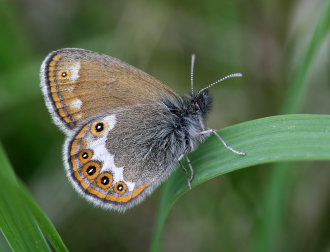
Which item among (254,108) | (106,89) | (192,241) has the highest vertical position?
(106,89)

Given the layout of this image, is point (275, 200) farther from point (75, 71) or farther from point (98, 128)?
point (75, 71)

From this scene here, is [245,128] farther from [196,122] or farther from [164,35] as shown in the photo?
[164,35]

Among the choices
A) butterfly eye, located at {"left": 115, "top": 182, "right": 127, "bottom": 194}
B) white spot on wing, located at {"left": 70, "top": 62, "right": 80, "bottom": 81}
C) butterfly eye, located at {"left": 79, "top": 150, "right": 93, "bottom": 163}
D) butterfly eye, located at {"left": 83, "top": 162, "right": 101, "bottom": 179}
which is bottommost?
butterfly eye, located at {"left": 115, "top": 182, "right": 127, "bottom": 194}

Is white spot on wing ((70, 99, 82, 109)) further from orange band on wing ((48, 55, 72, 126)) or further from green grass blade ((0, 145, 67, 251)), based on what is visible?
green grass blade ((0, 145, 67, 251))

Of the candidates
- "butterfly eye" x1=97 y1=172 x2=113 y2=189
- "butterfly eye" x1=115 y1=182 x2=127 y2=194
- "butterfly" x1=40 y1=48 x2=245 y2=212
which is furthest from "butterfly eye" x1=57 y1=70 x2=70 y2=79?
"butterfly eye" x1=115 y1=182 x2=127 y2=194

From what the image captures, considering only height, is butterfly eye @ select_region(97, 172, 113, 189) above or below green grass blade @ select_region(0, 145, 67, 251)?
below

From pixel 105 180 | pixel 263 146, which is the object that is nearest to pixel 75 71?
pixel 105 180

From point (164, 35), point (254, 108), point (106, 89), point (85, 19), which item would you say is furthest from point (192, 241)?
point (85, 19)
